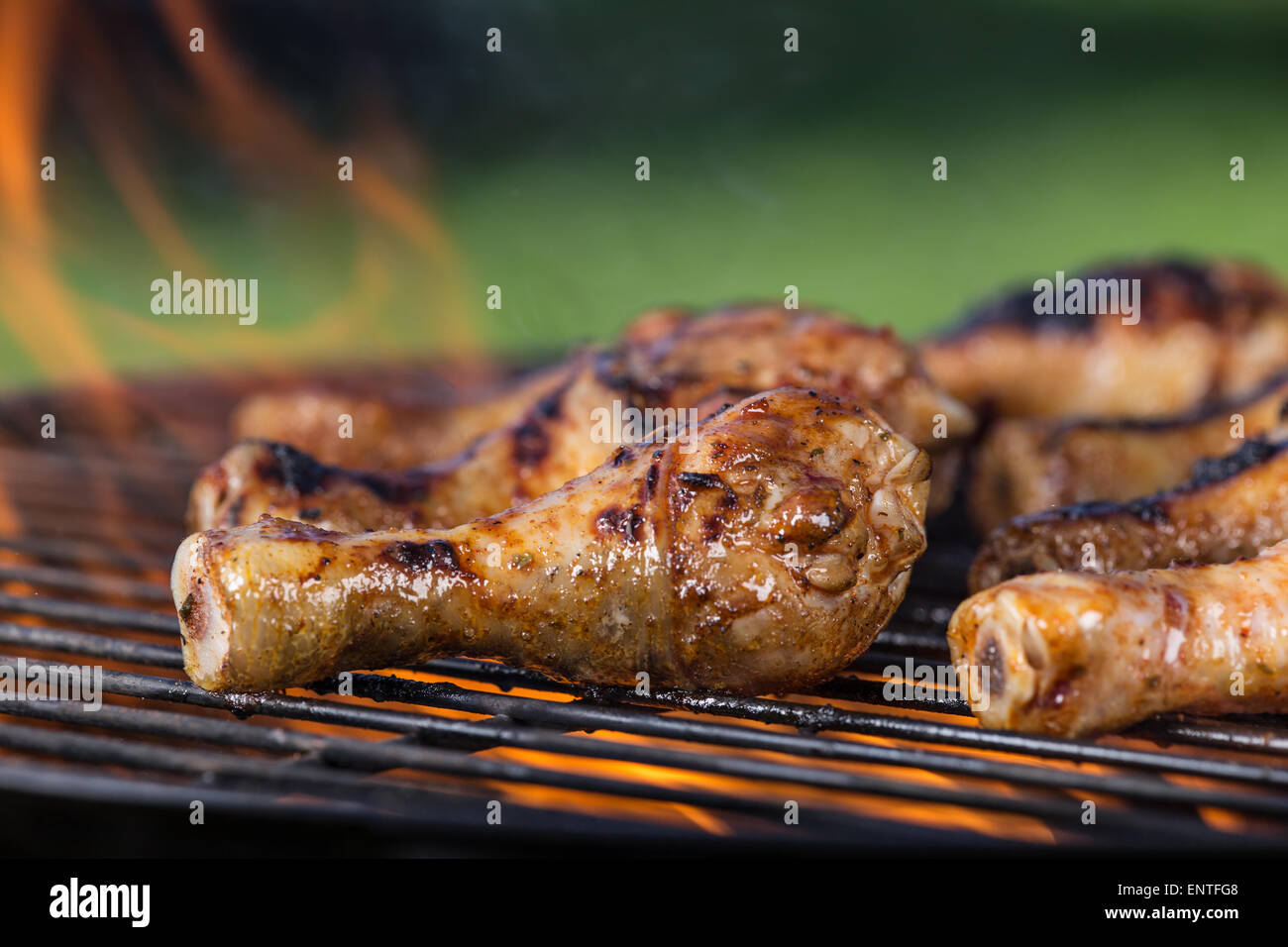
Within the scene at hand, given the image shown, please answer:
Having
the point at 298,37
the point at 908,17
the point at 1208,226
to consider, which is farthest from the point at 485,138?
the point at 1208,226

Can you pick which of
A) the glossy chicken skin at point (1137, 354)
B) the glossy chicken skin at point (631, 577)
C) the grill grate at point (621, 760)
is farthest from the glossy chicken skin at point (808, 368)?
the glossy chicken skin at point (1137, 354)

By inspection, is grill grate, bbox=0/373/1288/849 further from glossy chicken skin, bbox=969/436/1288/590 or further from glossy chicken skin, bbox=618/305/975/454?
glossy chicken skin, bbox=618/305/975/454

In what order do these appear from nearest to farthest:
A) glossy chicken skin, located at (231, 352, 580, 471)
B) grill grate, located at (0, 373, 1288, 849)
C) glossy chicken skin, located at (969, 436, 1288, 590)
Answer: grill grate, located at (0, 373, 1288, 849), glossy chicken skin, located at (969, 436, 1288, 590), glossy chicken skin, located at (231, 352, 580, 471)

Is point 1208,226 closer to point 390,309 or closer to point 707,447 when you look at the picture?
point 390,309

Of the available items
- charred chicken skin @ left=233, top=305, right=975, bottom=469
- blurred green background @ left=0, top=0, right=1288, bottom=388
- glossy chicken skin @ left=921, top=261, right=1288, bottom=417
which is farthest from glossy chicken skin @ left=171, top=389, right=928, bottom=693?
blurred green background @ left=0, top=0, right=1288, bottom=388

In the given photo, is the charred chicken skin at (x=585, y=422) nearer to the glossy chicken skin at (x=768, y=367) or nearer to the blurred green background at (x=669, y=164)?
the glossy chicken skin at (x=768, y=367)
